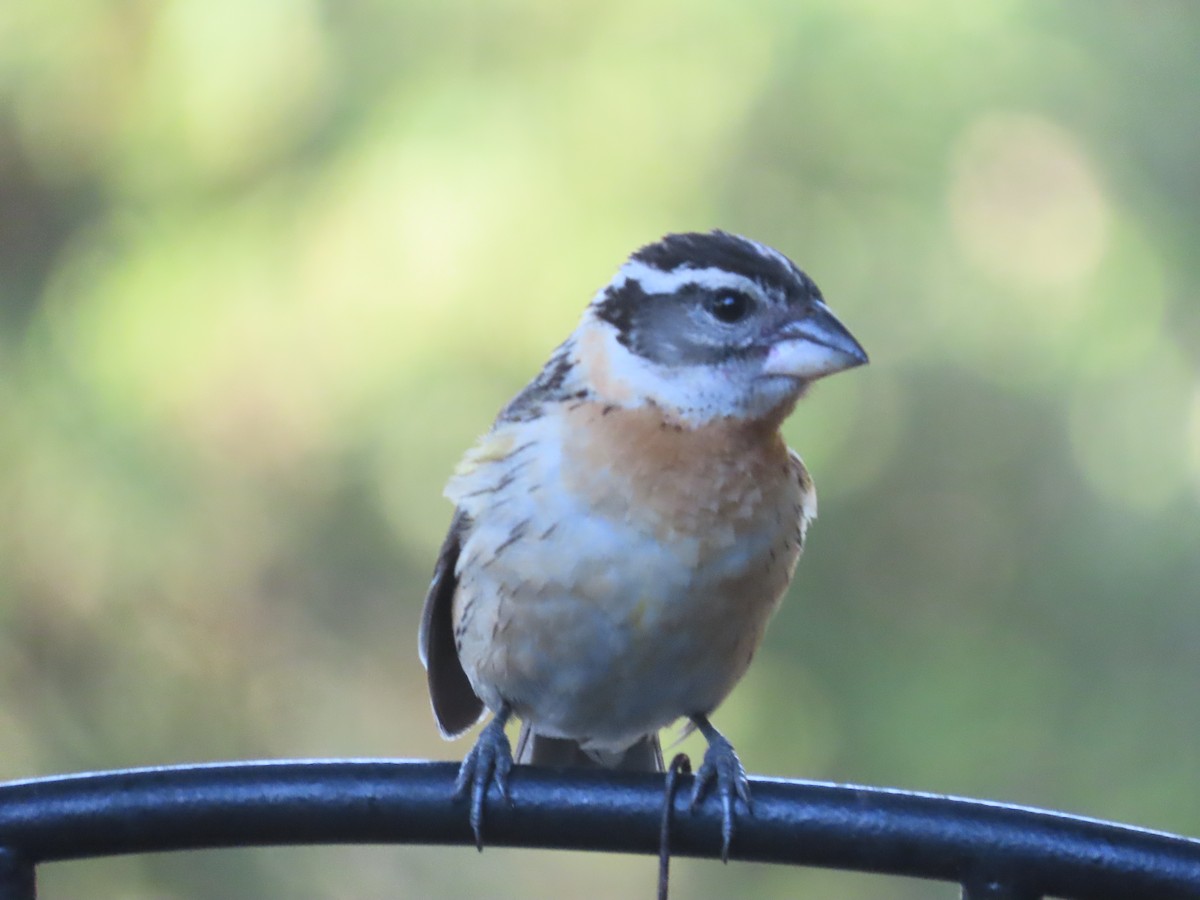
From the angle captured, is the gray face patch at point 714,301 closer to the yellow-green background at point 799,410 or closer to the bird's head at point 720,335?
the bird's head at point 720,335

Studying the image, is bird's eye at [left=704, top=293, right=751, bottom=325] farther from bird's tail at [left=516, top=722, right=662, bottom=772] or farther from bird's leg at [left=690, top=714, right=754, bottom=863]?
bird's tail at [left=516, top=722, right=662, bottom=772]

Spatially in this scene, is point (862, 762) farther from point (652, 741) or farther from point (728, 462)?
point (728, 462)

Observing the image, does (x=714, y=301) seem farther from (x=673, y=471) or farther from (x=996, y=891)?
(x=996, y=891)

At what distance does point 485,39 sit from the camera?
2547 millimetres

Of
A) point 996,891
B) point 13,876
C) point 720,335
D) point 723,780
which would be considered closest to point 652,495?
point 720,335

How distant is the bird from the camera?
1.30m

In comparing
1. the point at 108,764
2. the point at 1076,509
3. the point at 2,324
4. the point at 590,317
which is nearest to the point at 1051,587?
the point at 1076,509

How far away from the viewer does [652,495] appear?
129 cm

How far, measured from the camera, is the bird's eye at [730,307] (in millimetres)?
1354

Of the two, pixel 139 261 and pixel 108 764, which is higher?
pixel 139 261

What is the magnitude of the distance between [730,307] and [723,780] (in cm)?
43

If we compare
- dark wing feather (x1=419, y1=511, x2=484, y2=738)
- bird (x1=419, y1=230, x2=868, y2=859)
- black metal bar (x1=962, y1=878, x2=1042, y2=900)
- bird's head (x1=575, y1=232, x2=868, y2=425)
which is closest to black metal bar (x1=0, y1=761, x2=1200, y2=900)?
black metal bar (x1=962, y1=878, x2=1042, y2=900)

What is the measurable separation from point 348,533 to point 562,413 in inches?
51.1

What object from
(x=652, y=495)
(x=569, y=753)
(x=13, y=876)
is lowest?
(x=569, y=753)
